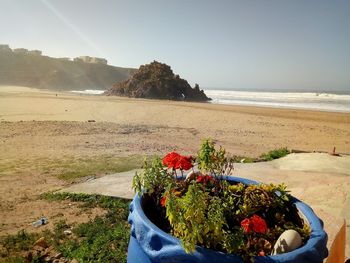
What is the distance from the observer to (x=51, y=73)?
265 ft

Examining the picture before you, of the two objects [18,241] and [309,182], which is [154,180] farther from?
[309,182]

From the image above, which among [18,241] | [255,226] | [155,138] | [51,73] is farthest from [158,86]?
[255,226]

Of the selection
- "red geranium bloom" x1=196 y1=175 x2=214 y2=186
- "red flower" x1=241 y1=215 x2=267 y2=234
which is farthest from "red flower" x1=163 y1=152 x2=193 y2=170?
"red flower" x1=241 y1=215 x2=267 y2=234

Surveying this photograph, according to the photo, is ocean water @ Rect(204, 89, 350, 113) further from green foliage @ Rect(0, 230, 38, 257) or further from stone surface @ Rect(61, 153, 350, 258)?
green foliage @ Rect(0, 230, 38, 257)

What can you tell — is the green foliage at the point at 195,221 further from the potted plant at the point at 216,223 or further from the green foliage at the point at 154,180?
the green foliage at the point at 154,180

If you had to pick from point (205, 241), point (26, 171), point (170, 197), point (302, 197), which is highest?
point (170, 197)

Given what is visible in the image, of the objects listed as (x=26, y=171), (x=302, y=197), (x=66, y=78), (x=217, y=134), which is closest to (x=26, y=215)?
(x=26, y=171)

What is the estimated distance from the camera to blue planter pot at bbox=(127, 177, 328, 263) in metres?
1.95

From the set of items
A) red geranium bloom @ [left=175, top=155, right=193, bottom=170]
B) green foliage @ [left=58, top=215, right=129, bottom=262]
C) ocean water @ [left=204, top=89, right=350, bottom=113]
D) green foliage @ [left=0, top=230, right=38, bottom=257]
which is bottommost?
green foliage @ [left=0, top=230, right=38, bottom=257]

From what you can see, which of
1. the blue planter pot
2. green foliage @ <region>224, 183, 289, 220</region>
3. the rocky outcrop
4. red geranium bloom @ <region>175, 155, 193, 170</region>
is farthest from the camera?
the rocky outcrop

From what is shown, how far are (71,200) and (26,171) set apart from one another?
9.76 feet

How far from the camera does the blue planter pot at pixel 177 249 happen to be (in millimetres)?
1950

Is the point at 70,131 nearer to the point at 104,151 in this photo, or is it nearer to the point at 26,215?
the point at 104,151

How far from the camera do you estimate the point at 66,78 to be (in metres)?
80.4
